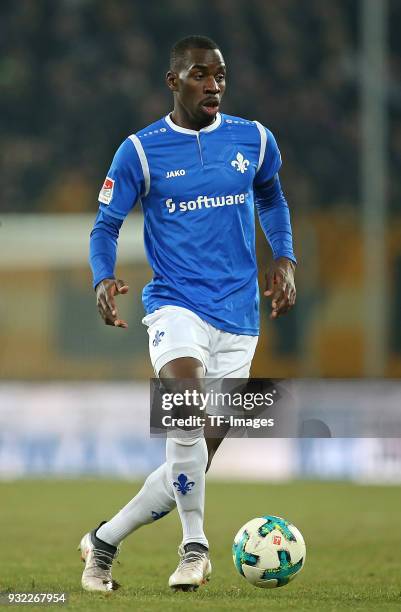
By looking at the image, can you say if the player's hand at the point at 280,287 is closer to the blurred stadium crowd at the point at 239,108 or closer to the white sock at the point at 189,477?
the white sock at the point at 189,477

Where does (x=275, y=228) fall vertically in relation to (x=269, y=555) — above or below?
above

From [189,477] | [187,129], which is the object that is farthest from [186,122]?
[189,477]

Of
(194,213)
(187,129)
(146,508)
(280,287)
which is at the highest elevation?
(187,129)

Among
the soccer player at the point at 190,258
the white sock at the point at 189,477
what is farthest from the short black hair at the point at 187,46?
the white sock at the point at 189,477

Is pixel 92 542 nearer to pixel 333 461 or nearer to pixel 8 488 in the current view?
pixel 8 488

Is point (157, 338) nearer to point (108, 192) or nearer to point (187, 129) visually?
point (108, 192)

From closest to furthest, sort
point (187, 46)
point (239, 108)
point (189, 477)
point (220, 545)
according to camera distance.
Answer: point (189, 477) → point (187, 46) → point (220, 545) → point (239, 108)

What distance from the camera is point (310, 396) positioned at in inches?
577

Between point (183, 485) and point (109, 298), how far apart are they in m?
0.83

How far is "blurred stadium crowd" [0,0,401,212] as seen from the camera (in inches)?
832

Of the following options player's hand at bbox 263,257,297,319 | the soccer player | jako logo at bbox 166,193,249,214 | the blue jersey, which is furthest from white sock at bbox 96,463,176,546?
jako logo at bbox 166,193,249,214

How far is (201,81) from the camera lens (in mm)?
5555

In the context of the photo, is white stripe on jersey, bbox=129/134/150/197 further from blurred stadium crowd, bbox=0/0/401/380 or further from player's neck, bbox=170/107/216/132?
blurred stadium crowd, bbox=0/0/401/380

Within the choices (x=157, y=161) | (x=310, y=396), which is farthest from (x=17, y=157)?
(x=157, y=161)
